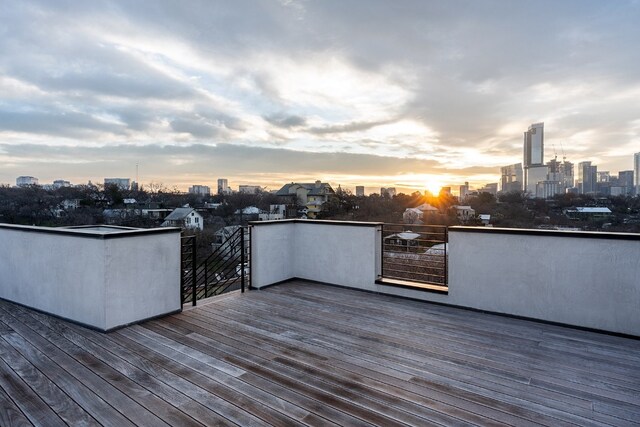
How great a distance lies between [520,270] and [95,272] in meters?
4.28

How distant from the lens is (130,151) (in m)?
12.0

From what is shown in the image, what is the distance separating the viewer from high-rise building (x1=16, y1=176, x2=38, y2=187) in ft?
30.9

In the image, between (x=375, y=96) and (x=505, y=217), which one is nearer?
(x=505, y=217)

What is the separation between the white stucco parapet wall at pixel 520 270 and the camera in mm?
3035

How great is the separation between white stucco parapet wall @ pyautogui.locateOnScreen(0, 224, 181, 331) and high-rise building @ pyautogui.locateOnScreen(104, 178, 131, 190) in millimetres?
9093

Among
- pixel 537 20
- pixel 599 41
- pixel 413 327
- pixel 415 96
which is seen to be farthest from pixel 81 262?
pixel 599 41

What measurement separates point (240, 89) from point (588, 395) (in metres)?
7.01

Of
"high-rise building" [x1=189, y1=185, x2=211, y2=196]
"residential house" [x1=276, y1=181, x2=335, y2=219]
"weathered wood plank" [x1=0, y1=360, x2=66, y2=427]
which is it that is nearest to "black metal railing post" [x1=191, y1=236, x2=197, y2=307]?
"weathered wood plank" [x1=0, y1=360, x2=66, y2=427]

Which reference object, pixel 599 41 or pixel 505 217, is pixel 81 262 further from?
pixel 599 41

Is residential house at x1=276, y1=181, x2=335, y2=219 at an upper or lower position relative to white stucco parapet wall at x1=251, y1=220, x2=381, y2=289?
upper

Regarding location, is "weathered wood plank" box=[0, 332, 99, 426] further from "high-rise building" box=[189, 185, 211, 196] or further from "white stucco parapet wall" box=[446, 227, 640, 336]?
"high-rise building" box=[189, 185, 211, 196]

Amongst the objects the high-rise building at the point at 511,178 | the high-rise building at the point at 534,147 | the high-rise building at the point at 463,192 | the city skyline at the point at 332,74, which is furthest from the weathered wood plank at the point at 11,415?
the high-rise building at the point at 534,147

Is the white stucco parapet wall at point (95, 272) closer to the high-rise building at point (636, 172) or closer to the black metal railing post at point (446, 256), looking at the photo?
the black metal railing post at point (446, 256)

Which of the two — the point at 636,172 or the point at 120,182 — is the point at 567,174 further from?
the point at 120,182
